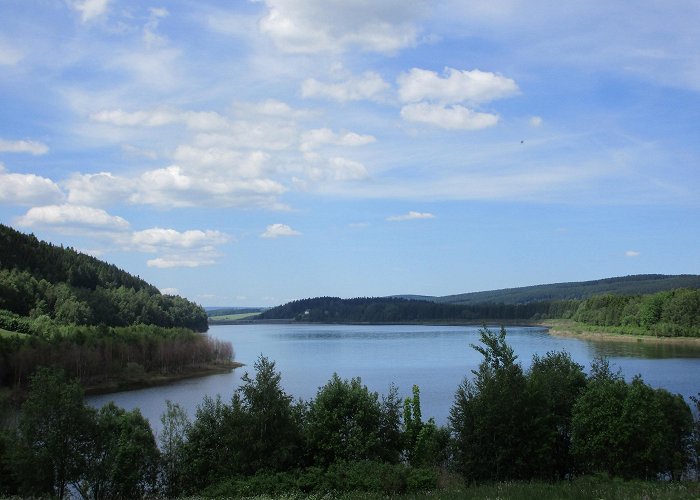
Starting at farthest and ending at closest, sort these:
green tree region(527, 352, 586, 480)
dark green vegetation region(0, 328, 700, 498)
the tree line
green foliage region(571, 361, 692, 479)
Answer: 1. the tree line
2. green tree region(527, 352, 586, 480)
3. dark green vegetation region(0, 328, 700, 498)
4. green foliage region(571, 361, 692, 479)

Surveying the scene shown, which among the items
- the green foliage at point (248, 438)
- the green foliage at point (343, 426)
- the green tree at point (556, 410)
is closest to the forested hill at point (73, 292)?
the green foliage at point (248, 438)

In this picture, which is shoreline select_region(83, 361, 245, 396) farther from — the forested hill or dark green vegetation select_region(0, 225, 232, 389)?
the forested hill

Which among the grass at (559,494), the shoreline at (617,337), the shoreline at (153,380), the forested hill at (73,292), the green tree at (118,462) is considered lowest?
the shoreline at (153,380)

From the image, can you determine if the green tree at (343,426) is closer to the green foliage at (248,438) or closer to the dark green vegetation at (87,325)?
the green foliage at (248,438)

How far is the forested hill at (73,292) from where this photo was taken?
4567 inches

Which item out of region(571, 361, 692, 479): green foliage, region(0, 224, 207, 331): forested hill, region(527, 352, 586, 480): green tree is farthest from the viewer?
region(0, 224, 207, 331): forested hill

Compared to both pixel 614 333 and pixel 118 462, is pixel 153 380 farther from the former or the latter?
pixel 614 333

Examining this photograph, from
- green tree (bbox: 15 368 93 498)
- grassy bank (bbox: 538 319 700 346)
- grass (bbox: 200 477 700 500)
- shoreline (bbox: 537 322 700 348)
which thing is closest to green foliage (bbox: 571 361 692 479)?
grass (bbox: 200 477 700 500)

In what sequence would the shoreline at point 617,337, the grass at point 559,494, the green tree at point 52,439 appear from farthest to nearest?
1. the shoreline at point 617,337
2. the green tree at point 52,439
3. the grass at point 559,494

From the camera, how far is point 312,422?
2789cm

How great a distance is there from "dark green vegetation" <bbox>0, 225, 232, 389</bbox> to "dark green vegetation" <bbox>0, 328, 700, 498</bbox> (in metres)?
8.91

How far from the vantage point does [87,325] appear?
4193 inches

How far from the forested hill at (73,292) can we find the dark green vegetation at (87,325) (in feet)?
0.68

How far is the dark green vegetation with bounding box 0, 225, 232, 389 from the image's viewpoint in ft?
235
